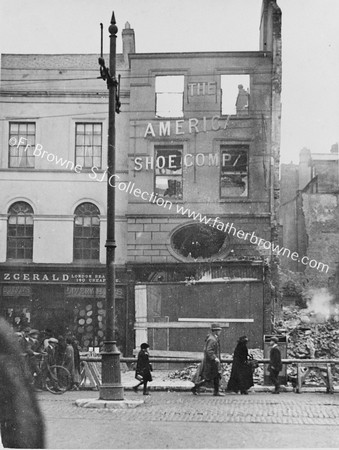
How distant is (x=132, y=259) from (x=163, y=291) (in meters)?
1.51

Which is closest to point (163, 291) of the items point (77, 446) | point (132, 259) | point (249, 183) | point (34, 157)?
point (132, 259)

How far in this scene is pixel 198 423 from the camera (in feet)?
34.9

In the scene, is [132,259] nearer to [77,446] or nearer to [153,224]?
[153,224]

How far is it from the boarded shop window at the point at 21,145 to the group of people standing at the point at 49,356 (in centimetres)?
889

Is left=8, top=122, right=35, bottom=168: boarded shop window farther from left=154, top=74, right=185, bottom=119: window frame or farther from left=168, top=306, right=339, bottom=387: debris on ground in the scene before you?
left=168, top=306, right=339, bottom=387: debris on ground

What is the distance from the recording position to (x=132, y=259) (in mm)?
24094

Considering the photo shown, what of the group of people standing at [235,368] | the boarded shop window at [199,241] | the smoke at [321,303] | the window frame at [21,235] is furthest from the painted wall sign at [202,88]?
the smoke at [321,303]

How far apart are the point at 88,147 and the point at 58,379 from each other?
10.9 metres

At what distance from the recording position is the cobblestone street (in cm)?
888

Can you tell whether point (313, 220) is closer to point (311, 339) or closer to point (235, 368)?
point (311, 339)

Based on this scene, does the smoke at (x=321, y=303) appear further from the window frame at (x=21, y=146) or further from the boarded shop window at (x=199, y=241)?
the window frame at (x=21, y=146)

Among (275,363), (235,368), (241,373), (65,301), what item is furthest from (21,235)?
(275,363)

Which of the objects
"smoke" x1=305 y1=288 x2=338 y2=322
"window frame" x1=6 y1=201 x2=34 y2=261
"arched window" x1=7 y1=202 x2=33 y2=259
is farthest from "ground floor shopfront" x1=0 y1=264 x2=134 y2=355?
"smoke" x1=305 y1=288 x2=338 y2=322

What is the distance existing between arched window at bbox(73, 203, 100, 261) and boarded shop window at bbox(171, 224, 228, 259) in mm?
2654
